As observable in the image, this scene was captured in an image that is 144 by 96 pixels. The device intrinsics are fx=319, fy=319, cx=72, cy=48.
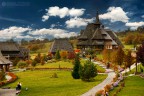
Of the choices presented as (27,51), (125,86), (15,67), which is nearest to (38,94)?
(125,86)

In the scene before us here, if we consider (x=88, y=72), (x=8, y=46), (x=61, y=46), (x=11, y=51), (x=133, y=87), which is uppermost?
(x=8, y=46)

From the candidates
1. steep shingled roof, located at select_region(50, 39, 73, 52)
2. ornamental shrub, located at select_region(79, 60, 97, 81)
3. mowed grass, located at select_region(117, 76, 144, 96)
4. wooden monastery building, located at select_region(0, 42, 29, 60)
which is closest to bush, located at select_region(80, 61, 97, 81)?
ornamental shrub, located at select_region(79, 60, 97, 81)

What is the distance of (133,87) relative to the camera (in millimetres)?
44000

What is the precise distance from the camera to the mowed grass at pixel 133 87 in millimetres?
38875

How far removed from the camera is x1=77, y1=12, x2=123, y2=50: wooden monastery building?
108m

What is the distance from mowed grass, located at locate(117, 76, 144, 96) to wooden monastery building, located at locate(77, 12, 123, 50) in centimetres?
5295

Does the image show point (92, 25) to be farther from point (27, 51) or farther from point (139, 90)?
point (139, 90)

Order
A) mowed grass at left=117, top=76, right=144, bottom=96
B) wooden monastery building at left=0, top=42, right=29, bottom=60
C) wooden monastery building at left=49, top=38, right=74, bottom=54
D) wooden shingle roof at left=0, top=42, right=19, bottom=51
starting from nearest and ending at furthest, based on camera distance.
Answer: mowed grass at left=117, top=76, right=144, bottom=96 → wooden monastery building at left=49, top=38, right=74, bottom=54 → wooden monastery building at left=0, top=42, right=29, bottom=60 → wooden shingle roof at left=0, top=42, right=19, bottom=51

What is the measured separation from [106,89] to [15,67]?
57.8 metres

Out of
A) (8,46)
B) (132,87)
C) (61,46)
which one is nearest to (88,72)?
(132,87)

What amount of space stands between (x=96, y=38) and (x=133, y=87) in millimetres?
63964

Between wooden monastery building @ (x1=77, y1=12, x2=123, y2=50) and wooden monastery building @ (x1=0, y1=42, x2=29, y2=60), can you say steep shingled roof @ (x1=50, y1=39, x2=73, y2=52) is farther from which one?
wooden monastery building @ (x1=0, y1=42, x2=29, y2=60)

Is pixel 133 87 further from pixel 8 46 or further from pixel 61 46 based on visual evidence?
pixel 8 46

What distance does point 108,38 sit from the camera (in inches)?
4281
